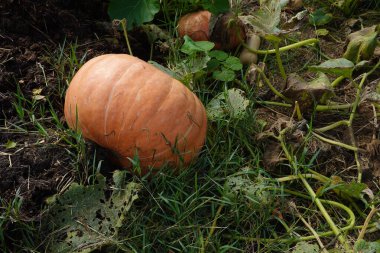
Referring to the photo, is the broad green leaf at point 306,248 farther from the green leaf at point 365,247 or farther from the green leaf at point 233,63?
the green leaf at point 233,63

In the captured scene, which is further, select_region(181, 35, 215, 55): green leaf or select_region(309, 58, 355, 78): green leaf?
select_region(181, 35, 215, 55): green leaf

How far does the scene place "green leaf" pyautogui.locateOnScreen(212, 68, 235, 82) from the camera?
2656 millimetres

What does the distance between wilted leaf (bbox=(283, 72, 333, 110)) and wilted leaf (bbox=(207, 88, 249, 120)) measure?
0.80 feet

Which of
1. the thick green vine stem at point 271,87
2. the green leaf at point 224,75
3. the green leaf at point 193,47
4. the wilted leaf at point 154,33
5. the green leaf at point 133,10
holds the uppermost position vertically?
the green leaf at point 133,10

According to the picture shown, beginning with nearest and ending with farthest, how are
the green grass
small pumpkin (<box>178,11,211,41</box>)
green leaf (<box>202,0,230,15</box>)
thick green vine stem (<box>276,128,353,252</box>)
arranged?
the green grass → thick green vine stem (<box>276,128,353,252</box>) → green leaf (<box>202,0,230,15</box>) → small pumpkin (<box>178,11,211,41</box>)

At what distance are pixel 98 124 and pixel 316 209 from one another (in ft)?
3.34

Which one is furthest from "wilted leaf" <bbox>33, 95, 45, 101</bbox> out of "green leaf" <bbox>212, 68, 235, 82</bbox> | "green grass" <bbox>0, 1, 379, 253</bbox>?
"green leaf" <bbox>212, 68, 235, 82</bbox>

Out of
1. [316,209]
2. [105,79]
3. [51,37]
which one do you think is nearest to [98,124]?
[105,79]

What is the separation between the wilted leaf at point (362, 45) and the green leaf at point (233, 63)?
2.10ft

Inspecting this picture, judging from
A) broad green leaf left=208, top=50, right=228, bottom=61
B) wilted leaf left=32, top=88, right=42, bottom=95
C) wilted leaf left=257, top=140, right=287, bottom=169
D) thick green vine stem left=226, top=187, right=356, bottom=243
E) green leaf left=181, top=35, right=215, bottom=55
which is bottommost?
thick green vine stem left=226, top=187, right=356, bottom=243

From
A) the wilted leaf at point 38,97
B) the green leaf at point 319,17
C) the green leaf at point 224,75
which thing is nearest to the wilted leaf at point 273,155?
the green leaf at point 224,75

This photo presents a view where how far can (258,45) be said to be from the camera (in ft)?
9.73

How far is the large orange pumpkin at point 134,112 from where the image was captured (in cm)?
208

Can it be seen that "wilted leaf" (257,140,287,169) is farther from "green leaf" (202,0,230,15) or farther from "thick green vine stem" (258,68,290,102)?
"green leaf" (202,0,230,15)
